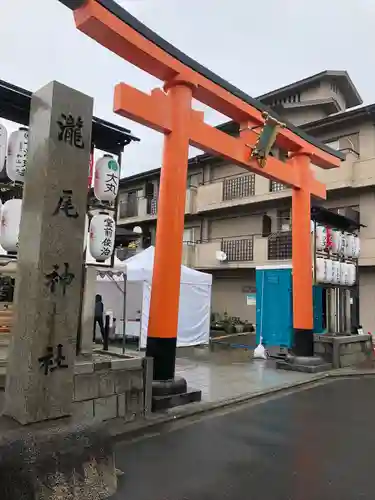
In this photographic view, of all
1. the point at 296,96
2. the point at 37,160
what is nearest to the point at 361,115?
Result: the point at 296,96

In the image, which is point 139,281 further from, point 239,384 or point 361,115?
point 361,115

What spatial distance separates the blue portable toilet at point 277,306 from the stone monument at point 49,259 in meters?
11.2

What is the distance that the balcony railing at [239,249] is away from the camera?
2019cm

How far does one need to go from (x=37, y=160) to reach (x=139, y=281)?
9.78 metres

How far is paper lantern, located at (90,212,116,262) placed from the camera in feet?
21.7

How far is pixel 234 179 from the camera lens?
2128cm

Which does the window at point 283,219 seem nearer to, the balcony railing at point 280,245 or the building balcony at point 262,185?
the balcony railing at point 280,245

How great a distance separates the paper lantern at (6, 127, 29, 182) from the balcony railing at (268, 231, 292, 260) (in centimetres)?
1464

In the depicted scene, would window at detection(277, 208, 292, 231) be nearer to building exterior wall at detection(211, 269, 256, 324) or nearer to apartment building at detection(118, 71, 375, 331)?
apartment building at detection(118, 71, 375, 331)

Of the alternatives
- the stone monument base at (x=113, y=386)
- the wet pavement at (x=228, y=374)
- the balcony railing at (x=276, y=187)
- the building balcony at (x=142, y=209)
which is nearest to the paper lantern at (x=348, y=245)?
the wet pavement at (x=228, y=374)

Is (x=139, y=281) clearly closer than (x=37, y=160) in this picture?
No

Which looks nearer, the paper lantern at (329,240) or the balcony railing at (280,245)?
the paper lantern at (329,240)

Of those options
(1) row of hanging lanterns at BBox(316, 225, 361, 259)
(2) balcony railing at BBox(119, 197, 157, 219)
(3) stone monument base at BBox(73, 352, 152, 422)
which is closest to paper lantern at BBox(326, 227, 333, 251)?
(1) row of hanging lanterns at BBox(316, 225, 361, 259)

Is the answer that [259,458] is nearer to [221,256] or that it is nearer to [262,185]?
[221,256]
